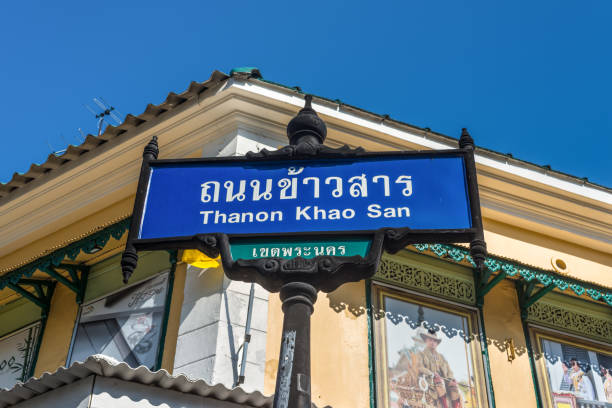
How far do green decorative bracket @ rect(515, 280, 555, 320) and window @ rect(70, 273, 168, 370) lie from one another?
3.72 meters

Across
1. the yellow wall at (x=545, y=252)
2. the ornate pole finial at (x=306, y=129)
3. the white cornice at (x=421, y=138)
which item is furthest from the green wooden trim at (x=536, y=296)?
the ornate pole finial at (x=306, y=129)

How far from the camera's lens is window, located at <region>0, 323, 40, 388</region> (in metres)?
8.11

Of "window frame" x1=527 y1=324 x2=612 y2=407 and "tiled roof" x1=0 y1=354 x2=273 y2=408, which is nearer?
"tiled roof" x1=0 y1=354 x2=273 y2=408

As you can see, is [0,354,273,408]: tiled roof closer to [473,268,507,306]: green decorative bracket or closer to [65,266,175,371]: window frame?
[65,266,175,371]: window frame

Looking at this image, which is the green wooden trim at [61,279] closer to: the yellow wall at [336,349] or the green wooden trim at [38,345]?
the green wooden trim at [38,345]

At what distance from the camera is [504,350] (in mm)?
7863

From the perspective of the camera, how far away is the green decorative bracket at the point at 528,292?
8133mm

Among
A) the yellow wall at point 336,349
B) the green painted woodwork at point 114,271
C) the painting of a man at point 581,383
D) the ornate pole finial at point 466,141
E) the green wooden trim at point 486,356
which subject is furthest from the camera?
the painting of a man at point 581,383

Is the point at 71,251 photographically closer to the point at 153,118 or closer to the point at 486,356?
the point at 153,118

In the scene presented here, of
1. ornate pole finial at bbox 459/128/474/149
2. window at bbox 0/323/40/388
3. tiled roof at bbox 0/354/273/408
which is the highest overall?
window at bbox 0/323/40/388

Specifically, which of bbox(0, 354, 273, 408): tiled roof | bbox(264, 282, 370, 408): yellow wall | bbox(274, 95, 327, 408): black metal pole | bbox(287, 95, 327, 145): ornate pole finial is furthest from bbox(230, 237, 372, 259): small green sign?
bbox(264, 282, 370, 408): yellow wall

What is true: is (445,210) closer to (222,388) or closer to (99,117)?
(222,388)

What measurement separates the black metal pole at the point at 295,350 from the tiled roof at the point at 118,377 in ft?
5.77

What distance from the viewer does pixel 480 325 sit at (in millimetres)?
7926
